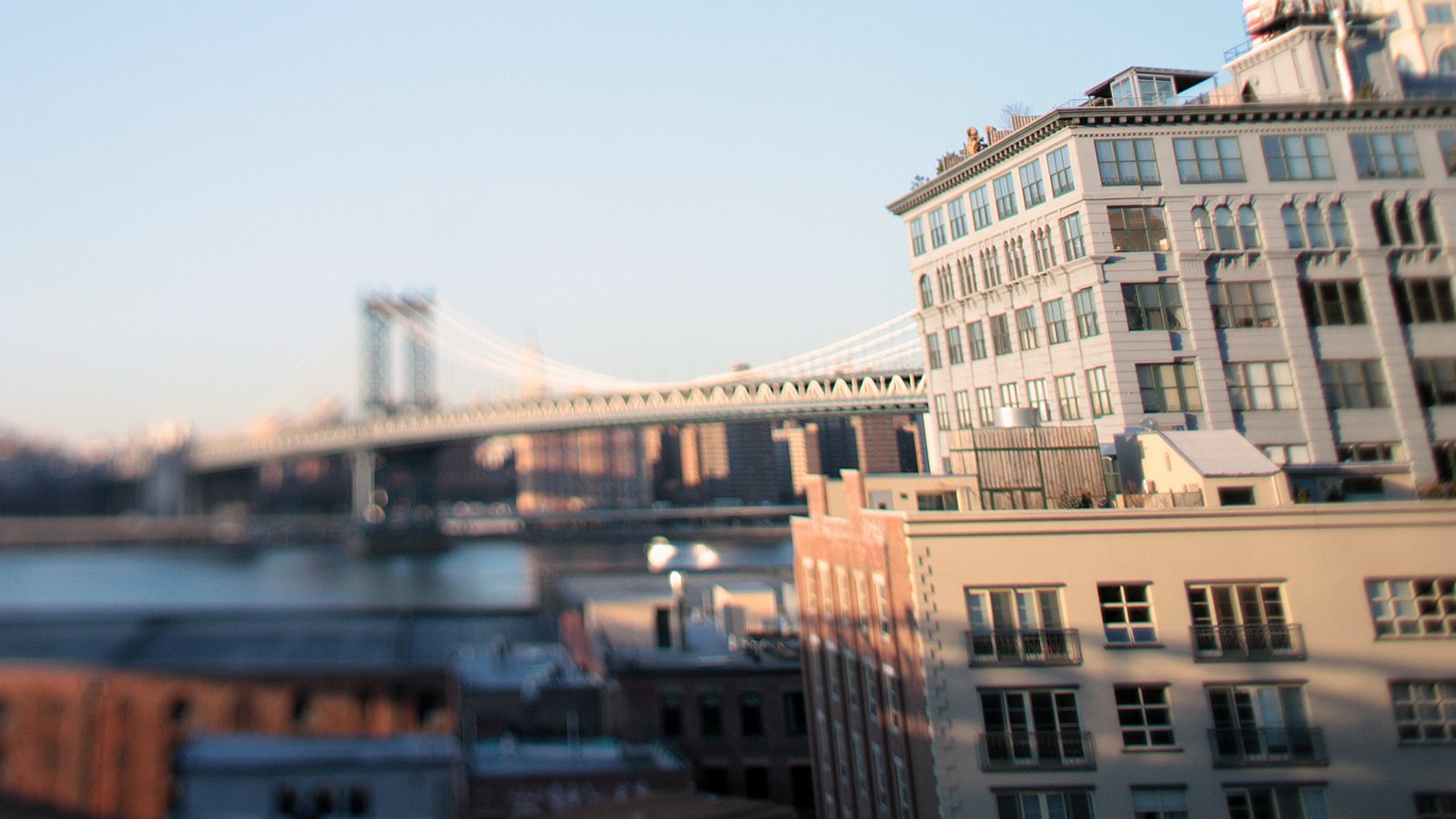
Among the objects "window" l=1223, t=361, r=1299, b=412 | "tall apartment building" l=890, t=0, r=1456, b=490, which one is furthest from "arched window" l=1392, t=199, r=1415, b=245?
"window" l=1223, t=361, r=1299, b=412

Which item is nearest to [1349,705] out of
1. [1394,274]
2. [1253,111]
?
[1394,274]

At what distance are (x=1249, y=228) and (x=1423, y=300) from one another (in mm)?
5799

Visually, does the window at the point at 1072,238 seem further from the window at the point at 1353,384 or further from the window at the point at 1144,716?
the window at the point at 1144,716

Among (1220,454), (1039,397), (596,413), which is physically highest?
(596,413)

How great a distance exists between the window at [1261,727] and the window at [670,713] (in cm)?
1719

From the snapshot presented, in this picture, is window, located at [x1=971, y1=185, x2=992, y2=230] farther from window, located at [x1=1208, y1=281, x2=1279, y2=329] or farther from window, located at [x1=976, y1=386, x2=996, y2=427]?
window, located at [x1=1208, y1=281, x2=1279, y2=329]

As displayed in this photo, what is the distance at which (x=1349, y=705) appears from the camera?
1762cm

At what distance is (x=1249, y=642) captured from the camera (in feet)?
58.9

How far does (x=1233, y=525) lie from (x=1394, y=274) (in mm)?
17843

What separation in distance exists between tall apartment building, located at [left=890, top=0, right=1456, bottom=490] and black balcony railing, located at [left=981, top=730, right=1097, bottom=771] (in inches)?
539

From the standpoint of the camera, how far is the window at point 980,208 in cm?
3541

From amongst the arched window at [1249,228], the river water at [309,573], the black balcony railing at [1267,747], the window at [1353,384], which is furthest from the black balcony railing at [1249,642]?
the river water at [309,573]

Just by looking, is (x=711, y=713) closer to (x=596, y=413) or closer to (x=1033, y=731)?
(x=1033, y=731)

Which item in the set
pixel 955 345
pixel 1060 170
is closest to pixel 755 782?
pixel 955 345
